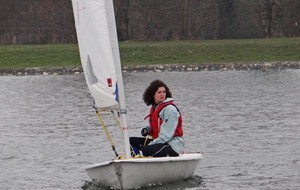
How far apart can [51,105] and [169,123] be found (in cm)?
1428

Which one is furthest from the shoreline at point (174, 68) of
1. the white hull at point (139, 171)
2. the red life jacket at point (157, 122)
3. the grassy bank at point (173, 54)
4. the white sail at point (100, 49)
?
the white sail at point (100, 49)

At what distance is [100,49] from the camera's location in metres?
10.9

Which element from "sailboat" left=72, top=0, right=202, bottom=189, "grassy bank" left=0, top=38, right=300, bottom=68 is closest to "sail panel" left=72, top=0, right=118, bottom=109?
"sailboat" left=72, top=0, right=202, bottom=189

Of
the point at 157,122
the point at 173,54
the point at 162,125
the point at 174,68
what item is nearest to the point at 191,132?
the point at 157,122

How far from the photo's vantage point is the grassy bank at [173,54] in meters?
41.5

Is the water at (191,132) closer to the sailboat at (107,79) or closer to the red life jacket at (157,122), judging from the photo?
the sailboat at (107,79)

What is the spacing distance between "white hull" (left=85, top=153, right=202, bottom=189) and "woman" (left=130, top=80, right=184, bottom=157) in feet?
0.66

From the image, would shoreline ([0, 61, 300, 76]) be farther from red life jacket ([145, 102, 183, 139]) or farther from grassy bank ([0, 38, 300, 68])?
red life jacket ([145, 102, 183, 139])

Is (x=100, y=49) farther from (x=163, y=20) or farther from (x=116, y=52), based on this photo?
(x=163, y=20)

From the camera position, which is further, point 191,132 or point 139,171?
point 191,132

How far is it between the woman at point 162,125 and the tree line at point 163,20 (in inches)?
1818

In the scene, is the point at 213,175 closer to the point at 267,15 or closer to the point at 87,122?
the point at 87,122

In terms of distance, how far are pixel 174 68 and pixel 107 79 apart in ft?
95.8

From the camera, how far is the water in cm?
1266
